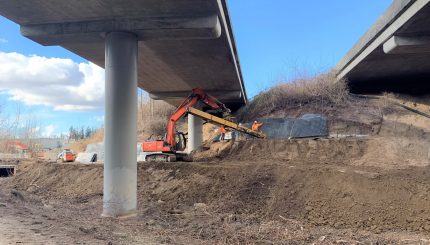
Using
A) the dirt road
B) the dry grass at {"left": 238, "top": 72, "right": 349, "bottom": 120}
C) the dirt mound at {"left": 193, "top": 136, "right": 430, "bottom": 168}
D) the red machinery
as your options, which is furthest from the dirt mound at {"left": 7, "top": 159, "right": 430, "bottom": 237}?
the dry grass at {"left": 238, "top": 72, "right": 349, "bottom": 120}

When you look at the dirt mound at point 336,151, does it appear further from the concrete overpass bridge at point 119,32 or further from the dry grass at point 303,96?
the concrete overpass bridge at point 119,32

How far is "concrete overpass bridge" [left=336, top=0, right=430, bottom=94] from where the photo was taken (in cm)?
1397

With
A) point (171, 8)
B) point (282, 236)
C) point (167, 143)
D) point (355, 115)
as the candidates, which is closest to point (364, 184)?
point (282, 236)

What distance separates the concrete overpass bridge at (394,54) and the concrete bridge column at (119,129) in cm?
916

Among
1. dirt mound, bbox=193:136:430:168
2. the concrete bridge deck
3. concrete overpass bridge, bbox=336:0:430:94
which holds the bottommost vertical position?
dirt mound, bbox=193:136:430:168

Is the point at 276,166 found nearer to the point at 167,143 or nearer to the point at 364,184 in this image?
the point at 364,184

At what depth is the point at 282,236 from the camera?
9.40 m

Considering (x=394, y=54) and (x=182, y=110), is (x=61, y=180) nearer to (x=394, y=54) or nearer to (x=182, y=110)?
(x=182, y=110)

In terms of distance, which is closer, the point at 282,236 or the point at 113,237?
the point at 113,237

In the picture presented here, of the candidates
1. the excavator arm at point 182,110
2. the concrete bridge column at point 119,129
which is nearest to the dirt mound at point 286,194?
the concrete bridge column at point 119,129

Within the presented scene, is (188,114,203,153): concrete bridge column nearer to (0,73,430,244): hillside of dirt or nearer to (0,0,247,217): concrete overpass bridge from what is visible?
(0,73,430,244): hillside of dirt

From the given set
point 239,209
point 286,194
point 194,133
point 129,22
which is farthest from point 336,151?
point 129,22

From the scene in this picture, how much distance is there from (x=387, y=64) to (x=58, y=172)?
1857 cm

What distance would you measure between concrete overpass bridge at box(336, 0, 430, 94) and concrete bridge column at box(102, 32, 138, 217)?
9158mm
